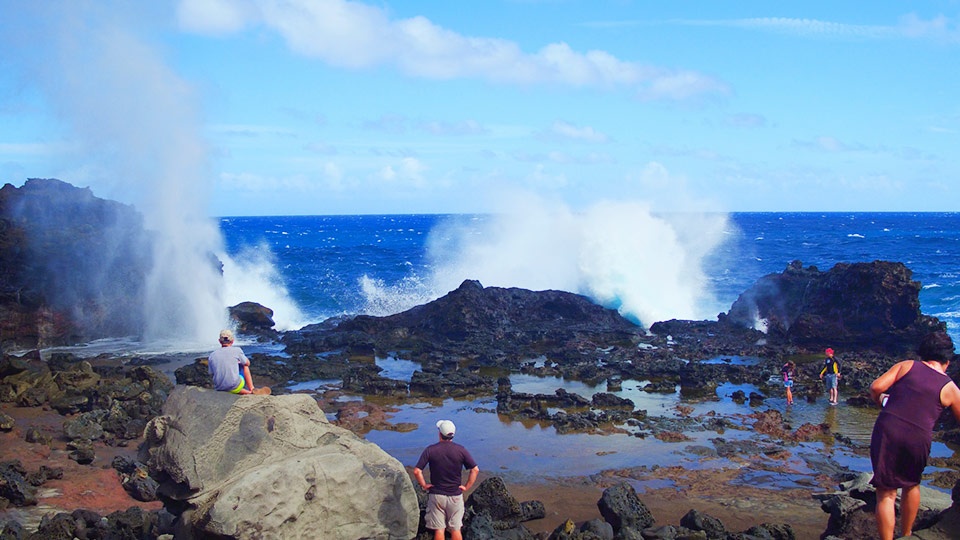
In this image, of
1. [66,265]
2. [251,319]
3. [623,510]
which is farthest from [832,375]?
[66,265]

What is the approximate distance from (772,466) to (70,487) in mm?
10421

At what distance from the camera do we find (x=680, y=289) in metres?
38.2

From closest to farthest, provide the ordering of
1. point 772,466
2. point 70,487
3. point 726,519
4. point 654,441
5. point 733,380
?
point 726,519 < point 70,487 < point 772,466 < point 654,441 < point 733,380

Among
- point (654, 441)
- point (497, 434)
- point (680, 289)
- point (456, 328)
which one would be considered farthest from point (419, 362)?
point (680, 289)

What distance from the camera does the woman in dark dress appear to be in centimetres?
597

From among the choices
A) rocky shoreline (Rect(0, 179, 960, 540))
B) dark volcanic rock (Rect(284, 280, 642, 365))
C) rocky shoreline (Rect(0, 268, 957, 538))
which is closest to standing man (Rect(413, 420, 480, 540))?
rocky shoreline (Rect(0, 179, 960, 540))

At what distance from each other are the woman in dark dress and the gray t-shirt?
5.98 m

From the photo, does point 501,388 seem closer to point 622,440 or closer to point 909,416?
point 622,440

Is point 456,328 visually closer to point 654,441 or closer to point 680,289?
point 654,441

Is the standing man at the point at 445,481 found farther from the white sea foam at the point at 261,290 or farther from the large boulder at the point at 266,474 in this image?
the white sea foam at the point at 261,290

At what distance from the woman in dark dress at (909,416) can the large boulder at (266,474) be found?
13.6 ft

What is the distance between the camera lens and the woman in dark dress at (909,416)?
5973 mm

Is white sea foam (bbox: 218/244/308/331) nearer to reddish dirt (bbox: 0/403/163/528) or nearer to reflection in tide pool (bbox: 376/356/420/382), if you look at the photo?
reflection in tide pool (bbox: 376/356/420/382)

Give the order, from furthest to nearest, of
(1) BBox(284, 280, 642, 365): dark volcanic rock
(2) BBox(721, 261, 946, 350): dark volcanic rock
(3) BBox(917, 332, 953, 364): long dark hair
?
(1) BBox(284, 280, 642, 365): dark volcanic rock
(2) BBox(721, 261, 946, 350): dark volcanic rock
(3) BBox(917, 332, 953, 364): long dark hair
